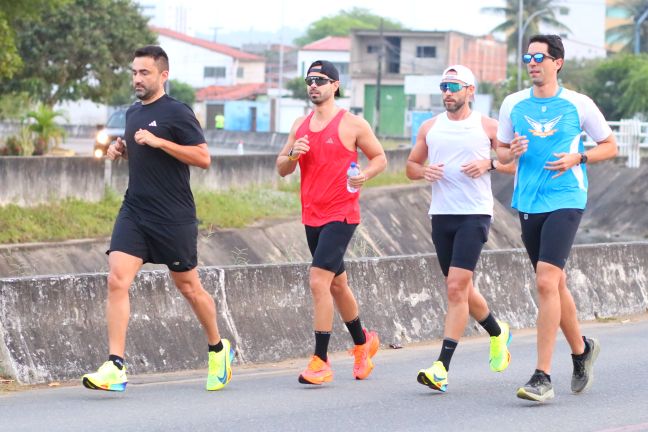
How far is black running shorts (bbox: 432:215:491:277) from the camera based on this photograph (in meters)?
9.27

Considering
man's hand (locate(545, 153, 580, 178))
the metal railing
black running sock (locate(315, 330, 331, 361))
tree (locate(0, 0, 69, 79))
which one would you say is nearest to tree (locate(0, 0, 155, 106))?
the metal railing

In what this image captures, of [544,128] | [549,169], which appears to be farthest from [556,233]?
[544,128]

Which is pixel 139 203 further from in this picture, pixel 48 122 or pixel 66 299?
pixel 48 122

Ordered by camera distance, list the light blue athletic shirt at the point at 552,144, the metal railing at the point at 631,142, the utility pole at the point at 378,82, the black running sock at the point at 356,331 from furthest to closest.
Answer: the utility pole at the point at 378,82, the metal railing at the point at 631,142, the black running sock at the point at 356,331, the light blue athletic shirt at the point at 552,144

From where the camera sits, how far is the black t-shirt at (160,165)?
8898 mm

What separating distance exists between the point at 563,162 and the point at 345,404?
6.64 feet

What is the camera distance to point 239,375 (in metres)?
10.1

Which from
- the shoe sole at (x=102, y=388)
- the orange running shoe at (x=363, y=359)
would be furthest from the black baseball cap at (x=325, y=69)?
the shoe sole at (x=102, y=388)

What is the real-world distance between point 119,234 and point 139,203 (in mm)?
238

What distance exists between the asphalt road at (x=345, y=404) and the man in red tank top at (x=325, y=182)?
0.51m

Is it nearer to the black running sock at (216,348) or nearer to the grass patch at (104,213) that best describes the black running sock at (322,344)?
the black running sock at (216,348)

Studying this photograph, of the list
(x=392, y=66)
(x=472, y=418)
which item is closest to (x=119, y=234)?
(x=472, y=418)

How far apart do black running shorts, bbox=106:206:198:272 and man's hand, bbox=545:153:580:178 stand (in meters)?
2.36

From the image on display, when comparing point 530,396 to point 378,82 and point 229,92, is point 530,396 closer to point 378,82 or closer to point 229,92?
point 378,82
